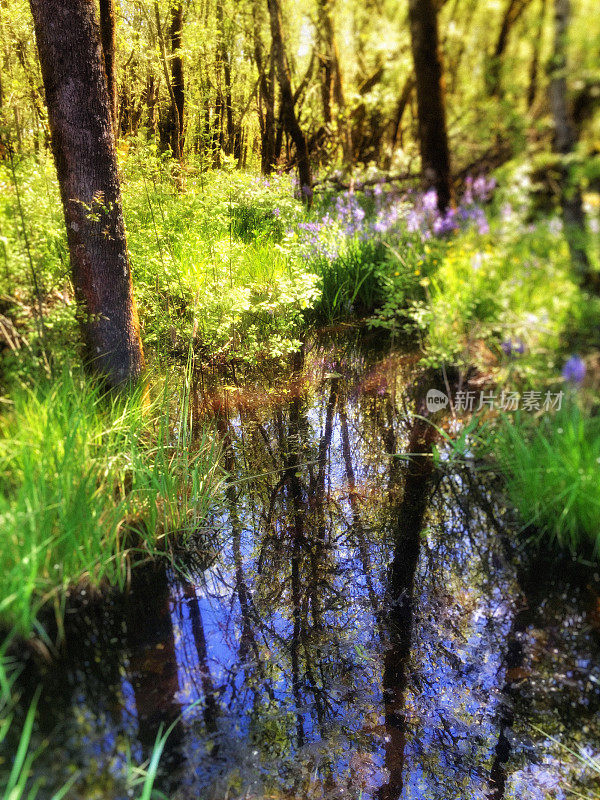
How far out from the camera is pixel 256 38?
3.47 m

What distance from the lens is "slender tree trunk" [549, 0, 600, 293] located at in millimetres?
1882

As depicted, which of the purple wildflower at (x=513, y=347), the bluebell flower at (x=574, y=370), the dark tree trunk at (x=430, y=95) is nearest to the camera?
the bluebell flower at (x=574, y=370)

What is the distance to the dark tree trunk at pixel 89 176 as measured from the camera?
2.52m

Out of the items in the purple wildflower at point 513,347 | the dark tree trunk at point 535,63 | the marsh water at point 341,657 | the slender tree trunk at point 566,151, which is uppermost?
the dark tree trunk at point 535,63

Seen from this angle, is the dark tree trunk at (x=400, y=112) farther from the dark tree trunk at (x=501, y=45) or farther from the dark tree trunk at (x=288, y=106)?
the dark tree trunk at (x=288, y=106)

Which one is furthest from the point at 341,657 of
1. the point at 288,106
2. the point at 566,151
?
the point at 288,106

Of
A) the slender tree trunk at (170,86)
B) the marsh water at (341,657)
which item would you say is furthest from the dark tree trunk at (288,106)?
the marsh water at (341,657)

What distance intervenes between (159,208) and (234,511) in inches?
82.2

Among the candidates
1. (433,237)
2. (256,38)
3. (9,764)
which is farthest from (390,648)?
(256,38)

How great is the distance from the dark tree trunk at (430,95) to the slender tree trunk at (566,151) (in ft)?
2.15

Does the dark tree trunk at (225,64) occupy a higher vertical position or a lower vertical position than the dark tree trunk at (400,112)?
higher

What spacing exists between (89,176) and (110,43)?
3.69ft

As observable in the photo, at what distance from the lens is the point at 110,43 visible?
10.5 ft

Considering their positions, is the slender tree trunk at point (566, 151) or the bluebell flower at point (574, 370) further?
the bluebell flower at point (574, 370)
